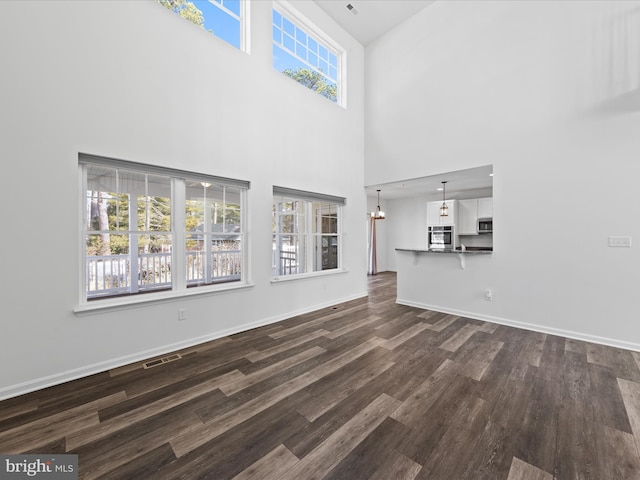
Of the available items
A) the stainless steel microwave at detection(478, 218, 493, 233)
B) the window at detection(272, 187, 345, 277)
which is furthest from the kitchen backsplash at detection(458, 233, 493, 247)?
the window at detection(272, 187, 345, 277)

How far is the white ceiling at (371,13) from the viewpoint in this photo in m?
4.80

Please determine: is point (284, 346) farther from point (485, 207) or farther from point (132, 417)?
point (485, 207)

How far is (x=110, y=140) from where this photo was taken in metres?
2.71

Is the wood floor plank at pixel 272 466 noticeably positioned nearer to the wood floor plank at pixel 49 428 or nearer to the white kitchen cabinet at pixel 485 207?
the wood floor plank at pixel 49 428

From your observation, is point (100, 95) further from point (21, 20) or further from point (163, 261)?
point (163, 261)

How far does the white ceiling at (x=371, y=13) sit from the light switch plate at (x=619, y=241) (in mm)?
4676

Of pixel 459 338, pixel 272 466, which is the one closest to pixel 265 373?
pixel 272 466

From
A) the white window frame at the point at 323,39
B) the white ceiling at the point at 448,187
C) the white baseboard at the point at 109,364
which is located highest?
the white window frame at the point at 323,39

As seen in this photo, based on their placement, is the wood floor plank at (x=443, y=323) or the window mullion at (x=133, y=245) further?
the wood floor plank at (x=443, y=323)

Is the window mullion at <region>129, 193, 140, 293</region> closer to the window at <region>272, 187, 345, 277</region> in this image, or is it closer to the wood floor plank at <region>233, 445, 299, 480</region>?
the window at <region>272, 187, 345, 277</region>

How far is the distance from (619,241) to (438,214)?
4581 mm

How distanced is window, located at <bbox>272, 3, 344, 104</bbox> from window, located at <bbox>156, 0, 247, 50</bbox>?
2.05ft

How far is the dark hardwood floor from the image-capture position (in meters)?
1.53

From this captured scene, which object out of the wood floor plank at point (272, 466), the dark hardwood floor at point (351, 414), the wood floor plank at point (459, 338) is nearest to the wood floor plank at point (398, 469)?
the dark hardwood floor at point (351, 414)
